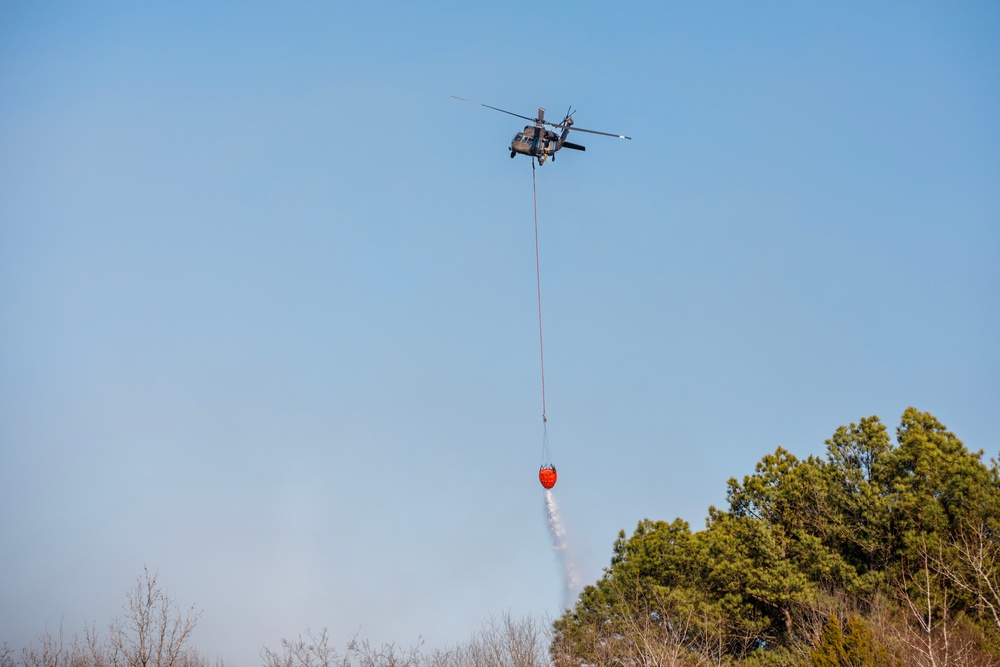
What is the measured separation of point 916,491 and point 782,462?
6509mm

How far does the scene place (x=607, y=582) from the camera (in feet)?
141

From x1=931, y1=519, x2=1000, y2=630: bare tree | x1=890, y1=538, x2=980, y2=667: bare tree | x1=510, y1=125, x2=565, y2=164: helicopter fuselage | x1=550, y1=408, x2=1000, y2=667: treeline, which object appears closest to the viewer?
x1=890, y1=538, x2=980, y2=667: bare tree

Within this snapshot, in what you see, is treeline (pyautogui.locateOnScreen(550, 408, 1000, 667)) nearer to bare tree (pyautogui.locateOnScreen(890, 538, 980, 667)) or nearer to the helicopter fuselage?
bare tree (pyautogui.locateOnScreen(890, 538, 980, 667))

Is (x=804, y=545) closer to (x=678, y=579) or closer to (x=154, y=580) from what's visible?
(x=678, y=579)

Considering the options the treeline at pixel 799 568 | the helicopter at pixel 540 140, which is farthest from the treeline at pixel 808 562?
the helicopter at pixel 540 140

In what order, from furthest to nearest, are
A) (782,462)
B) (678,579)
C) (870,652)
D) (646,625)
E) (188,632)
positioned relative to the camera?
1. (782,462)
2. (678,579)
3. (646,625)
4. (188,632)
5. (870,652)

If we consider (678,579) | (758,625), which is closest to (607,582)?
(678,579)

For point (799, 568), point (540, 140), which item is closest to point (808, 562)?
point (799, 568)

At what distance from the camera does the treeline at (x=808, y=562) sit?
34.6 meters

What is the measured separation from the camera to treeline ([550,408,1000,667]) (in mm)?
34594

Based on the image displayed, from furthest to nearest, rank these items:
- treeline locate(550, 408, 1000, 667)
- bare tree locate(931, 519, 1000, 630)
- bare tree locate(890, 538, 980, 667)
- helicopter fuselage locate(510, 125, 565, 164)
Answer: helicopter fuselage locate(510, 125, 565, 164), treeline locate(550, 408, 1000, 667), bare tree locate(931, 519, 1000, 630), bare tree locate(890, 538, 980, 667)

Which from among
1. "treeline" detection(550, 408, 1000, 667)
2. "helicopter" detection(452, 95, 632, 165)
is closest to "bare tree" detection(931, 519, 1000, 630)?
"treeline" detection(550, 408, 1000, 667)

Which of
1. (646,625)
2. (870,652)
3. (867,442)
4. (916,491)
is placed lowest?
(870,652)

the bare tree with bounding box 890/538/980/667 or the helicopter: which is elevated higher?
the helicopter
